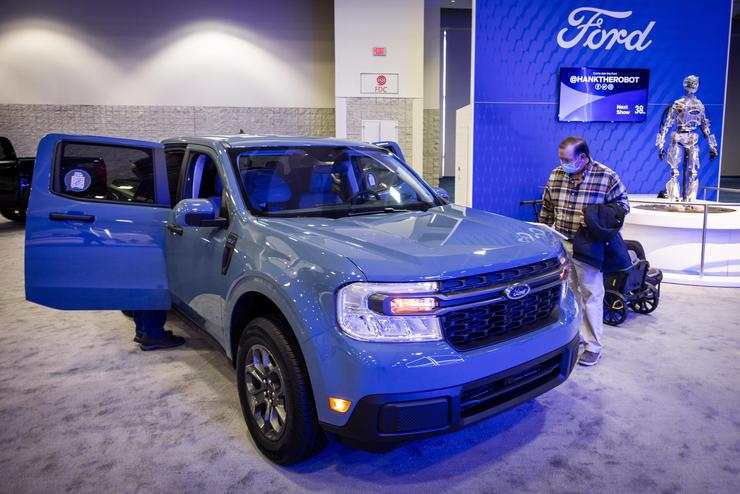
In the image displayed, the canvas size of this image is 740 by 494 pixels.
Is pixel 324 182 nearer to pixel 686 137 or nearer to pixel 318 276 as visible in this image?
pixel 318 276

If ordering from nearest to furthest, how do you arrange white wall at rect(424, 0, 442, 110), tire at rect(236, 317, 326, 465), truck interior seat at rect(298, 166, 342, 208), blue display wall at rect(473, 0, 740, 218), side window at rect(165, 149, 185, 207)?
1. tire at rect(236, 317, 326, 465)
2. truck interior seat at rect(298, 166, 342, 208)
3. side window at rect(165, 149, 185, 207)
4. blue display wall at rect(473, 0, 740, 218)
5. white wall at rect(424, 0, 442, 110)

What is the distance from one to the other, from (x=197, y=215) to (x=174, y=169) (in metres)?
1.13

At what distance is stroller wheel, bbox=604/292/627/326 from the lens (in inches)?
185

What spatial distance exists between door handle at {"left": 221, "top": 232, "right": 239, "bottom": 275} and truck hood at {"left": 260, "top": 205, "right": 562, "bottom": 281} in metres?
0.19

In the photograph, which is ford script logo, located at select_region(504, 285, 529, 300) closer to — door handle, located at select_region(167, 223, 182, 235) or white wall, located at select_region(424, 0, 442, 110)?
door handle, located at select_region(167, 223, 182, 235)

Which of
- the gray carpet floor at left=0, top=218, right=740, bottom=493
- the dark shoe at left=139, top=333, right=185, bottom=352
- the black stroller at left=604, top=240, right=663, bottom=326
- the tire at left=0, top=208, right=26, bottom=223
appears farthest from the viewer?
the tire at left=0, top=208, right=26, bottom=223

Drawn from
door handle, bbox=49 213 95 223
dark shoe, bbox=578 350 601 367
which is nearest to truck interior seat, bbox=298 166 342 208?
door handle, bbox=49 213 95 223

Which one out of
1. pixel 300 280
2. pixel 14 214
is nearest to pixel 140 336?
pixel 300 280

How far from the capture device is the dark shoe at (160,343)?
4156 millimetres

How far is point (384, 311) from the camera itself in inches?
85.3

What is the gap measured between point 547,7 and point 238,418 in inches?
339

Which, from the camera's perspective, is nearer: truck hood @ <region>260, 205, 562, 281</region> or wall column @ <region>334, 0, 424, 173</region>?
truck hood @ <region>260, 205, 562, 281</region>

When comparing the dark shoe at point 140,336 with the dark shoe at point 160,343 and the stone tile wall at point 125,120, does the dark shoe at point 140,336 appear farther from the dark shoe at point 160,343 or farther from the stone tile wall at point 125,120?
the stone tile wall at point 125,120

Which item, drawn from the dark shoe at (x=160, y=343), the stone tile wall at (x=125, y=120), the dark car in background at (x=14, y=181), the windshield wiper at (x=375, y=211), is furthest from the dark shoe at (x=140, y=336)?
the stone tile wall at (x=125, y=120)
